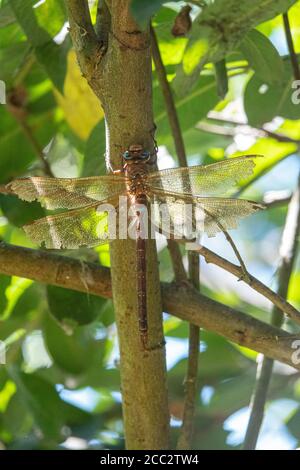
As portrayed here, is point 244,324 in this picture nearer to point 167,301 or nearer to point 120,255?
point 167,301

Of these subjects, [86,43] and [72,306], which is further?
[72,306]

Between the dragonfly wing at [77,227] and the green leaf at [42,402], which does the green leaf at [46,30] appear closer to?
the dragonfly wing at [77,227]

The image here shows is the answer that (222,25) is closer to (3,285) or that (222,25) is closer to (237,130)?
(3,285)

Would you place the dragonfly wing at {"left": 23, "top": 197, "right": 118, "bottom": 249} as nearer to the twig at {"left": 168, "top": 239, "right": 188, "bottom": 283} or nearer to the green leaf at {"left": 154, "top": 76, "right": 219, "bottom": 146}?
the twig at {"left": 168, "top": 239, "right": 188, "bottom": 283}

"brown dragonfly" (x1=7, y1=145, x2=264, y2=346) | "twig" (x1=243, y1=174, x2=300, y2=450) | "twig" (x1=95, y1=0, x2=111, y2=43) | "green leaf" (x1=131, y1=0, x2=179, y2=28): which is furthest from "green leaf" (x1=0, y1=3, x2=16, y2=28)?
"twig" (x1=243, y1=174, x2=300, y2=450)

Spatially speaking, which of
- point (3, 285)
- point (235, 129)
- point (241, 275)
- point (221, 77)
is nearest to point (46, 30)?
point (221, 77)
